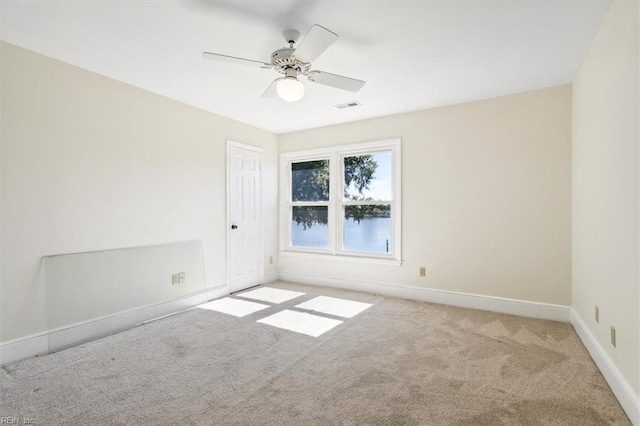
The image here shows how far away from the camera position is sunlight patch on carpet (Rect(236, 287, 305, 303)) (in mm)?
4203

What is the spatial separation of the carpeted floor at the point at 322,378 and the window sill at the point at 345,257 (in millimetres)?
1164

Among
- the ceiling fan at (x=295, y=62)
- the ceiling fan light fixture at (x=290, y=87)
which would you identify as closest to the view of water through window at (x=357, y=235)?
the ceiling fan at (x=295, y=62)

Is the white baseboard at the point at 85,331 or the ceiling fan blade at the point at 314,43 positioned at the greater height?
the ceiling fan blade at the point at 314,43

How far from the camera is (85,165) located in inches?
118

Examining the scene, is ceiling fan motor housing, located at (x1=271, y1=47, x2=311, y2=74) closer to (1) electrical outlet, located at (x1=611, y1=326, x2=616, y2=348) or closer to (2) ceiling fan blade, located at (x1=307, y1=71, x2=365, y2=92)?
(2) ceiling fan blade, located at (x1=307, y1=71, x2=365, y2=92)

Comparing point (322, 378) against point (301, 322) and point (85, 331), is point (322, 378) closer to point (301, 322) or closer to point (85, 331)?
point (301, 322)

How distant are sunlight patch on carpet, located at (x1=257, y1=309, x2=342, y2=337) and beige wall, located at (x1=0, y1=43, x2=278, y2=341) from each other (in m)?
1.23

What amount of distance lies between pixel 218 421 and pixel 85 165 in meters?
2.60

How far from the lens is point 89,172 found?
9.93ft

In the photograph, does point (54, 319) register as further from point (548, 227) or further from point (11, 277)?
point (548, 227)

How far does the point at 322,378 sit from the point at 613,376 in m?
1.88

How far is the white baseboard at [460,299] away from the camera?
3398 millimetres

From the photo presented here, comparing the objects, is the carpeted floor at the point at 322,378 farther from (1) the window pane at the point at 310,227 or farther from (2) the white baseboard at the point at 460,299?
(1) the window pane at the point at 310,227

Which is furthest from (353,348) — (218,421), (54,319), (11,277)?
(11,277)
